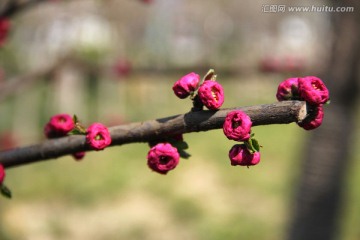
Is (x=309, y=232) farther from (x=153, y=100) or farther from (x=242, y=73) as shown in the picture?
(x=153, y=100)

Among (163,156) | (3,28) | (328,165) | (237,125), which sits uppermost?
(3,28)

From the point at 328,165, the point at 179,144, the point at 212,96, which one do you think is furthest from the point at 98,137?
the point at 328,165

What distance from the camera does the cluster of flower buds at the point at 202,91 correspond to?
49.3 inches

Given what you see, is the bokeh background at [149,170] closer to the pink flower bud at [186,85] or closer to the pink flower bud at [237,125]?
the pink flower bud at [186,85]

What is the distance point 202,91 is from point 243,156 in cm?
21

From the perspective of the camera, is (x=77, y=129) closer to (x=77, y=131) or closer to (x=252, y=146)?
(x=77, y=131)

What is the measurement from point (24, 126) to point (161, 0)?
22.5 ft

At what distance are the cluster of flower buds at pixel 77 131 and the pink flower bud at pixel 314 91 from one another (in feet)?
1.86

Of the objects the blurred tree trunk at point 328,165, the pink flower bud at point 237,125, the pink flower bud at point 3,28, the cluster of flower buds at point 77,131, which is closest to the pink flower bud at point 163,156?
the cluster of flower buds at point 77,131

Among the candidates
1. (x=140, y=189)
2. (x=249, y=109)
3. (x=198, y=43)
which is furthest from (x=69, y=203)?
(x=198, y=43)

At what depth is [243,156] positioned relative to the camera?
1277mm

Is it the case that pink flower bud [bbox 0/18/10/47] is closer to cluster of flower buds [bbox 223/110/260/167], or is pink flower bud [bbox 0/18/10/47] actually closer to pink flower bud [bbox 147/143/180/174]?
pink flower bud [bbox 147/143/180/174]

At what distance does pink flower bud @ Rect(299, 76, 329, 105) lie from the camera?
1.21 metres

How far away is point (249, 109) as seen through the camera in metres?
1.21
